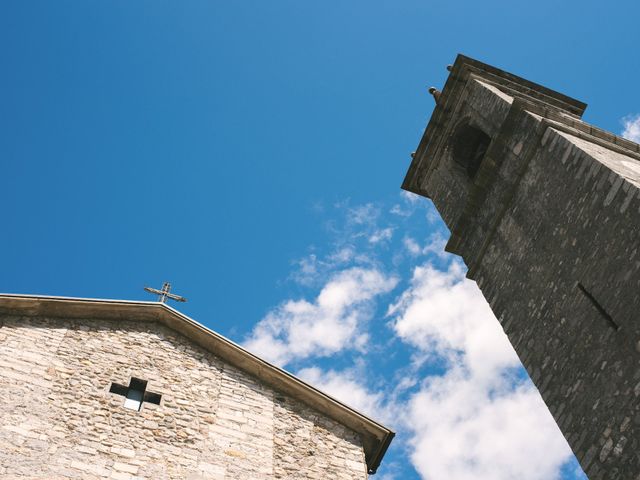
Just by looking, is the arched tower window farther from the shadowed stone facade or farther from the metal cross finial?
the metal cross finial

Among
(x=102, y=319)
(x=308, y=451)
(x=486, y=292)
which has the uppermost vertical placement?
(x=486, y=292)

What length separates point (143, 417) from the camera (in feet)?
30.6

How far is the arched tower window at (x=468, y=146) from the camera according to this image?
13.1 m

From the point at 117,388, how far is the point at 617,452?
689 cm

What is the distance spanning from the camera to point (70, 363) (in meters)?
9.72

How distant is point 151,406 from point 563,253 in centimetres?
639

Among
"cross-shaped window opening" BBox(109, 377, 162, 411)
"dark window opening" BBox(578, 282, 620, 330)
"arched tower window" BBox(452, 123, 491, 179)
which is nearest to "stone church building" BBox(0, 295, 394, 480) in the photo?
"cross-shaped window opening" BBox(109, 377, 162, 411)

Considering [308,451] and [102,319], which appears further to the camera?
[102,319]

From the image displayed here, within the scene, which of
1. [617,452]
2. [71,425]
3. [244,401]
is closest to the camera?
[617,452]

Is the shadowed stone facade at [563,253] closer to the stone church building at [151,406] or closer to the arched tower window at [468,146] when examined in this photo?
the arched tower window at [468,146]

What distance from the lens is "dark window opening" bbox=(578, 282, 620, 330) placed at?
7270 millimetres

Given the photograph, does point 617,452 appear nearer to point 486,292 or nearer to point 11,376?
point 486,292

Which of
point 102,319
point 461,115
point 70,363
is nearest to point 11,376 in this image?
point 70,363

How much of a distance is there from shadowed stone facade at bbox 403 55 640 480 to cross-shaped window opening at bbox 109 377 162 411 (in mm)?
5508
